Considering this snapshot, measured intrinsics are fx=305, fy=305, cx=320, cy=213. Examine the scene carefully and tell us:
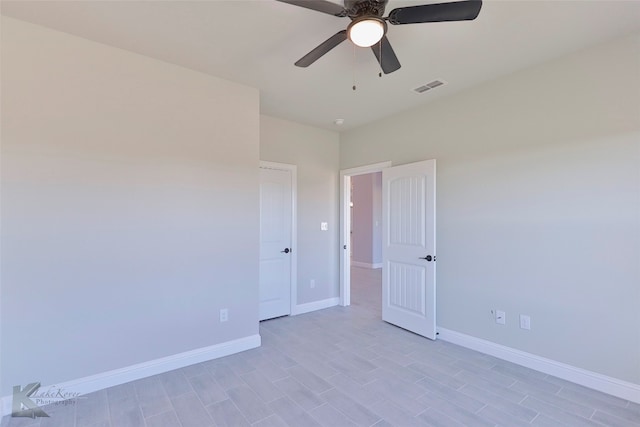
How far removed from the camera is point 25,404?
85.9 inches

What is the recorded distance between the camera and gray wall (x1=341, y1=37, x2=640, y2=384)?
7.75ft

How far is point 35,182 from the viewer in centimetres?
226

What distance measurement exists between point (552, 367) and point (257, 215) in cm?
310

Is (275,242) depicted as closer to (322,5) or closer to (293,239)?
(293,239)

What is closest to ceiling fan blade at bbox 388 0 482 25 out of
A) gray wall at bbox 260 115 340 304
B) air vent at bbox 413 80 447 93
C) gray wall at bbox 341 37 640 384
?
air vent at bbox 413 80 447 93

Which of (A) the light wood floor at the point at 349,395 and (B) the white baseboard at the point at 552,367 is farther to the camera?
(B) the white baseboard at the point at 552,367

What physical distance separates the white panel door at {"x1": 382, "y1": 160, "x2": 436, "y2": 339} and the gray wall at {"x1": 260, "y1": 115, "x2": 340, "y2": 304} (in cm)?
101

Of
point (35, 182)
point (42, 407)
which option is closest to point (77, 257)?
point (35, 182)

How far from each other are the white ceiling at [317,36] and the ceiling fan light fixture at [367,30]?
0.39 metres

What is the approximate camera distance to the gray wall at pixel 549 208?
2361 mm

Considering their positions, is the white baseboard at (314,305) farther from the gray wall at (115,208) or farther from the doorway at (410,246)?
the gray wall at (115,208)

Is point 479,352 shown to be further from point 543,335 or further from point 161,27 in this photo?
point 161,27

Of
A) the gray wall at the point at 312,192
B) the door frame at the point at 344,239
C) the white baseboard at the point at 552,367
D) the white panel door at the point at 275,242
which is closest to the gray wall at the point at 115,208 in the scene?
the white panel door at the point at 275,242

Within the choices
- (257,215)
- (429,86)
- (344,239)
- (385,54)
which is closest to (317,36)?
(385,54)
